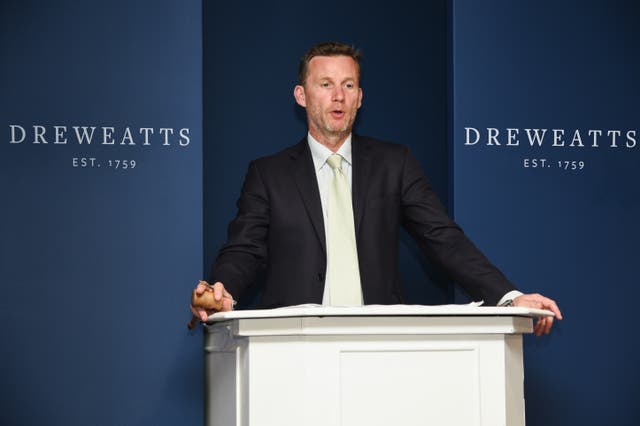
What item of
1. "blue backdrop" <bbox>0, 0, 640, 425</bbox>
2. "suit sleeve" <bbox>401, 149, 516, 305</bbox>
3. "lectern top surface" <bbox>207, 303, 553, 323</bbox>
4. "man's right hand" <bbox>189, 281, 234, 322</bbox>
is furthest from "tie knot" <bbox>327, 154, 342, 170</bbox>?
"lectern top surface" <bbox>207, 303, 553, 323</bbox>

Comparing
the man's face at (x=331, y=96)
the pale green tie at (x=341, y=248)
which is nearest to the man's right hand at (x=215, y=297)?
Result: the pale green tie at (x=341, y=248)

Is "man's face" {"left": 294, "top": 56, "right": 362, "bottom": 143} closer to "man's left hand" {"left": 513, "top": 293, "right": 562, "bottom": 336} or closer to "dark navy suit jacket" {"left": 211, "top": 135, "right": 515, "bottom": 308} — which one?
"dark navy suit jacket" {"left": 211, "top": 135, "right": 515, "bottom": 308}

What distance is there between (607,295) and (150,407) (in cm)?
187

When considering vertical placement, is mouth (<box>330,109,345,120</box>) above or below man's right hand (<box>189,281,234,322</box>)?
above

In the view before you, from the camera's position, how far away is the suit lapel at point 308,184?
3.63m

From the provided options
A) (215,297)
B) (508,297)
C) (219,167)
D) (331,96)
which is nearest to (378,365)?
(215,297)

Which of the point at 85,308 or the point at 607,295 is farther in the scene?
the point at 607,295

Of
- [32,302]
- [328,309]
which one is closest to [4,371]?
[32,302]

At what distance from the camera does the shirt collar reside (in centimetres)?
383

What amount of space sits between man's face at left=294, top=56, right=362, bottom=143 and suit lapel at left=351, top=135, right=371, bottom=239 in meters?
0.08

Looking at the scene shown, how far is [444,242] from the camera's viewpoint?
141 inches

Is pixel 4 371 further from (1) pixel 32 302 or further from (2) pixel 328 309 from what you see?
(2) pixel 328 309

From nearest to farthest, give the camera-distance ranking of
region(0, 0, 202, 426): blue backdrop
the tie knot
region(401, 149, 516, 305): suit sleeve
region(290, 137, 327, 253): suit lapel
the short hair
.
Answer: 1. region(401, 149, 516, 305): suit sleeve
2. region(0, 0, 202, 426): blue backdrop
3. region(290, 137, 327, 253): suit lapel
4. the tie knot
5. the short hair

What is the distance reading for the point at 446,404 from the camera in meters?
2.40
